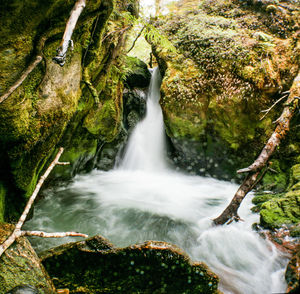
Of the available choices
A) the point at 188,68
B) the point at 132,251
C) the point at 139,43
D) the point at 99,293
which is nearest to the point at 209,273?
the point at 132,251

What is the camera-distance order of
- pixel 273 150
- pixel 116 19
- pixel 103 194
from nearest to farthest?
1. pixel 273 150
2. pixel 116 19
3. pixel 103 194

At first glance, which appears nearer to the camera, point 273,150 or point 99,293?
point 99,293

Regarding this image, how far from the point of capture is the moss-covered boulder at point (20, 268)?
1646mm

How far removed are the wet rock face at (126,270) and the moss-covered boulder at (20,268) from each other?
0.46m

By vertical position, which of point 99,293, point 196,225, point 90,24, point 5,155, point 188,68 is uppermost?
point 188,68

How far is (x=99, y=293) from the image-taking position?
2.12 metres

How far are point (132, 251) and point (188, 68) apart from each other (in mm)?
6780

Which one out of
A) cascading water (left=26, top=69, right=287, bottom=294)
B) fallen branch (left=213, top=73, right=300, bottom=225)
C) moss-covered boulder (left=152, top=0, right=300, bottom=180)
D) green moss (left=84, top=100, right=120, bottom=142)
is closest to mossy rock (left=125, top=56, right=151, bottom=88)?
moss-covered boulder (left=152, top=0, right=300, bottom=180)

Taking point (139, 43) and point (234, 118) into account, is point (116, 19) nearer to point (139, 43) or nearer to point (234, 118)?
point (234, 118)

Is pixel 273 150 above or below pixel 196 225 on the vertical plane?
above

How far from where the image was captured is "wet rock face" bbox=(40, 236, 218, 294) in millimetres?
2172

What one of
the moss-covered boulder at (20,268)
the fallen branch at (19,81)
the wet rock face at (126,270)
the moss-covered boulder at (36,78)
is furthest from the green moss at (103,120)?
the moss-covered boulder at (20,268)

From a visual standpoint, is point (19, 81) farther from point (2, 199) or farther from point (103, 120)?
A: point (103, 120)

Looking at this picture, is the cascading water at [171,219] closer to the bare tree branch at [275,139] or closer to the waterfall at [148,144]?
the waterfall at [148,144]
